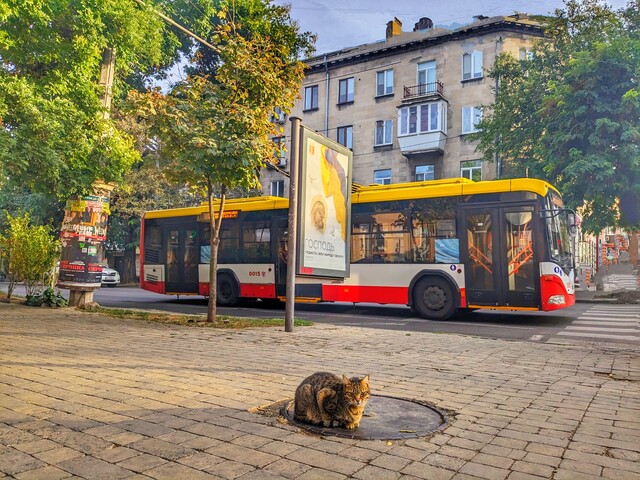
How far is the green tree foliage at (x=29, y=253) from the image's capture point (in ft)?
45.6

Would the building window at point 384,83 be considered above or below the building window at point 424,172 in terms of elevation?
above

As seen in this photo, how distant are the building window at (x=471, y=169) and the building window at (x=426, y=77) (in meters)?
5.31

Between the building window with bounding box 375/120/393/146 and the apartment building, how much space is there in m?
0.07

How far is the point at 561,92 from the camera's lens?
19.7 m

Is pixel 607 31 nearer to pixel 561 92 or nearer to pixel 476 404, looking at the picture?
pixel 561 92

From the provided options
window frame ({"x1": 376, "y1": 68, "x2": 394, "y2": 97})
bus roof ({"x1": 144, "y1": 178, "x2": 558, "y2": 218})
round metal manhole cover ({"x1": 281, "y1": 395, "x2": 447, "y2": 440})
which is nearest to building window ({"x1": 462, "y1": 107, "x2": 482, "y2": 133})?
window frame ({"x1": 376, "y1": 68, "x2": 394, "y2": 97})

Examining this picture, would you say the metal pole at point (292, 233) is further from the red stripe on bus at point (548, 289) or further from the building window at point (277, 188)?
the building window at point (277, 188)

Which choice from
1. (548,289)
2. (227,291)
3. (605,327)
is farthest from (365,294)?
(605,327)

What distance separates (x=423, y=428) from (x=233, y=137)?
24.6 ft

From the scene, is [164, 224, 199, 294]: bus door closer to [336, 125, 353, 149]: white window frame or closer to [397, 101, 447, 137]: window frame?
[397, 101, 447, 137]: window frame

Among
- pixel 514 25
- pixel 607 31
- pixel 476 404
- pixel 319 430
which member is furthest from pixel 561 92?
pixel 319 430

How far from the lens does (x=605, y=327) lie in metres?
11.5

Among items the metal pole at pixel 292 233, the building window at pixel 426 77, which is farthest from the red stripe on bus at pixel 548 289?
the building window at pixel 426 77

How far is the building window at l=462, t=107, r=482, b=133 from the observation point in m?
30.6
